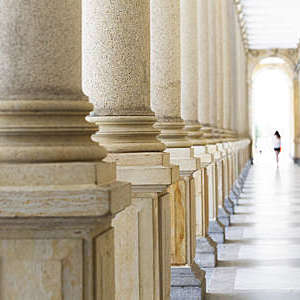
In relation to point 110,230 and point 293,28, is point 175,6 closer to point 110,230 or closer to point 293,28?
point 110,230

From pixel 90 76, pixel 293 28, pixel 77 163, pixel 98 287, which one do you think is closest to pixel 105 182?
pixel 77 163

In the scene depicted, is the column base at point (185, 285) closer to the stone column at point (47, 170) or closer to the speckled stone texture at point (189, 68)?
the speckled stone texture at point (189, 68)

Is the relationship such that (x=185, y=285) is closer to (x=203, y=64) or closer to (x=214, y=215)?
(x=214, y=215)

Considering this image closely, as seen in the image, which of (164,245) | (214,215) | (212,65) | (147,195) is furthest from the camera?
(212,65)

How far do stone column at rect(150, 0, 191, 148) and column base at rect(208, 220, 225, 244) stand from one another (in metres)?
5.90

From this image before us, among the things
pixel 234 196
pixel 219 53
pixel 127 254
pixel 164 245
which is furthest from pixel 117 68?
pixel 234 196

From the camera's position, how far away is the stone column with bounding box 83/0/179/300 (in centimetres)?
684

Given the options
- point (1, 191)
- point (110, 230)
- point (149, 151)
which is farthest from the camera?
point (149, 151)

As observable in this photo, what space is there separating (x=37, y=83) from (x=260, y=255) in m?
9.98

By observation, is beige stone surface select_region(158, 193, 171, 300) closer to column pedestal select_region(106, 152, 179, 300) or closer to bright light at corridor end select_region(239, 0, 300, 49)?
column pedestal select_region(106, 152, 179, 300)

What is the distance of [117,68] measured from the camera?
6.88m

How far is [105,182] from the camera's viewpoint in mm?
4691

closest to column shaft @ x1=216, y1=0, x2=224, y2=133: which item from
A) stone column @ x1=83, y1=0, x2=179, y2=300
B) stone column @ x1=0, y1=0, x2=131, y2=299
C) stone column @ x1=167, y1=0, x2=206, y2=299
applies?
stone column @ x1=167, y1=0, x2=206, y2=299

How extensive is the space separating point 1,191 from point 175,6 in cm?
603
